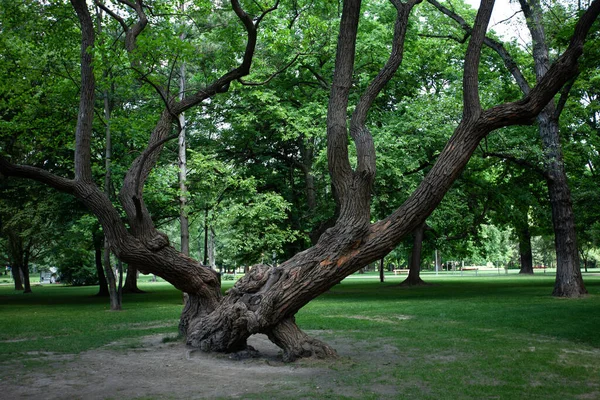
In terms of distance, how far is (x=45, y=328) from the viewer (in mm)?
14578

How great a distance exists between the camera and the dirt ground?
22.6 feet

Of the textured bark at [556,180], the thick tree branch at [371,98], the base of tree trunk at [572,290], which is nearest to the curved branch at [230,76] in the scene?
the thick tree branch at [371,98]

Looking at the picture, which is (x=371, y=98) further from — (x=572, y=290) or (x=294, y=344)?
(x=572, y=290)

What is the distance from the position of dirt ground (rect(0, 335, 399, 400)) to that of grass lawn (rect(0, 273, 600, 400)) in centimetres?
8

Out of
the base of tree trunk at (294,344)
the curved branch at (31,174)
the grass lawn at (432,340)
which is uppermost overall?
the curved branch at (31,174)

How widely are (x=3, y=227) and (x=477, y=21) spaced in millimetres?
26642

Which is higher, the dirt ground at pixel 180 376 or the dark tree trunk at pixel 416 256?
the dark tree trunk at pixel 416 256

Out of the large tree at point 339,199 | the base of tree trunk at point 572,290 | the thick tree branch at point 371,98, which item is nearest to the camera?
the large tree at point 339,199

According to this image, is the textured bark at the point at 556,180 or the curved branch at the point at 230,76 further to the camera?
the textured bark at the point at 556,180

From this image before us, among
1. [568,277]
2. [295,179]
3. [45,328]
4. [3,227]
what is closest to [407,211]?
[45,328]

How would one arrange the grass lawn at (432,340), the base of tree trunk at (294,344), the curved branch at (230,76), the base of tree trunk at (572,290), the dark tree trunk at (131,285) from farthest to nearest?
the dark tree trunk at (131,285), the base of tree trunk at (572,290), the curved branch at (230,76), the base of tree trunk at (294,344), the grass lawn at (432,340)

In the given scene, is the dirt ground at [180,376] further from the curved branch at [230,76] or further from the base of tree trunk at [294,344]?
the curved branch at [230,76]

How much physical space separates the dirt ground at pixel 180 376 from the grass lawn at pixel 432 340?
0.27ft

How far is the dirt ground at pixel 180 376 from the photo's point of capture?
6895 mm
